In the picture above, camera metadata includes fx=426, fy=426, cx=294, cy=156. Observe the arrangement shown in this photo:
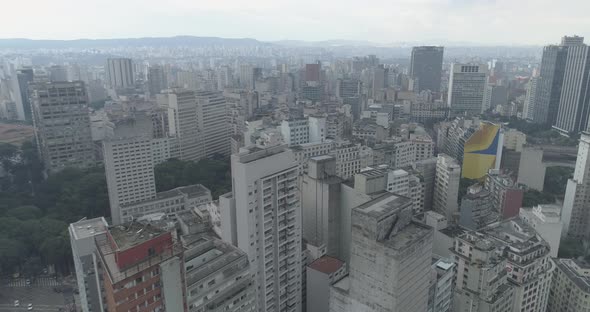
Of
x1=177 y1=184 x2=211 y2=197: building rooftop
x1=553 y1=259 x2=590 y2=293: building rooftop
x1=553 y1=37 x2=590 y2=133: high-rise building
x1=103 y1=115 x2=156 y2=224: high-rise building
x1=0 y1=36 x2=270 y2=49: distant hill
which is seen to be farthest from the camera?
x1=0 y1=36 x2=270 y2=49: distant hill

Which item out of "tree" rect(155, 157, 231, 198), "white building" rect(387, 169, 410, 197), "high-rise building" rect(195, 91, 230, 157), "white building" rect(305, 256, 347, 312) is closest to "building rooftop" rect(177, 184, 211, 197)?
"tree" rect(155, 157, 231, 198)

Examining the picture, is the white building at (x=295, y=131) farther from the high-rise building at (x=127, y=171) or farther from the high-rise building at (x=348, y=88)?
the high-rise building at (x=348, y=88)

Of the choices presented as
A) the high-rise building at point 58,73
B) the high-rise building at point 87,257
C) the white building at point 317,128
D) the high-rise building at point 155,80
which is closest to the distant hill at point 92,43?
the high-rise building at point 58,73

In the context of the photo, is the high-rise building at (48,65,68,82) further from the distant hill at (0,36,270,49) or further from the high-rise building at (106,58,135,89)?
the distant hill at (0,36,270,49)

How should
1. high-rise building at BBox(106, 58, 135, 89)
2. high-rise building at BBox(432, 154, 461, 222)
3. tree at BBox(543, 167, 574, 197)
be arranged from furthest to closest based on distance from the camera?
1. high-rise building at BBox(106, 58, 135, 89)
2. tree at BBox(543, 167, 574, 197)
3. high-rise building at BBox(432, 154, 461, 222)

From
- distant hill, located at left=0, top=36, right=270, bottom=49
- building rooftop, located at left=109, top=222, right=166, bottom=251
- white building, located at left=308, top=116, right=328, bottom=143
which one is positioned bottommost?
white building, located at left=308, top=116, right=328, bottom=143

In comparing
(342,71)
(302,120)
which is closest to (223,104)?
(302,120)

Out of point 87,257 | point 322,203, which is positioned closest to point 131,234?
point 87,257
